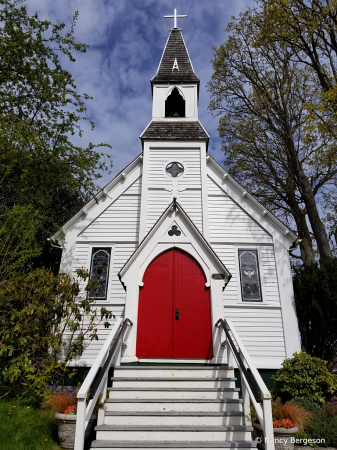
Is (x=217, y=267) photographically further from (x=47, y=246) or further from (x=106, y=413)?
(x=47, y=246)

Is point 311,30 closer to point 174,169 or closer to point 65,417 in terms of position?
point 174,169

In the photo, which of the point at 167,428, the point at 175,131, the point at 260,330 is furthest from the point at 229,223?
the point at 167,428

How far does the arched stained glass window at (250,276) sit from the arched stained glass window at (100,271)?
4.17m

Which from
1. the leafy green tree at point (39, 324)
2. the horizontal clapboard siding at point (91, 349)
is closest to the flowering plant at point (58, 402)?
the leafy green tree at point (39, 324)

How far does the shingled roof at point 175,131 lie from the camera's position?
445 inches

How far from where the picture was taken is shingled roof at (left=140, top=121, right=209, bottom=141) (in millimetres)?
11305

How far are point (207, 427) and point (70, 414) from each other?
235 centimetres

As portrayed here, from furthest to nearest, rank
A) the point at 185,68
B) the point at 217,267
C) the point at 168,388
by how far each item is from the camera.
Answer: the point at 185,68 < the point at 217,267 < the point at 168,388

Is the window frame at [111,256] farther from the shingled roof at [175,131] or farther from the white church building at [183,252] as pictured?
the shingled roof at [175,131]

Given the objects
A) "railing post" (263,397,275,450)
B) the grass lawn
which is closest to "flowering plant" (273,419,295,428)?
"railing post" (263,397,275,450)

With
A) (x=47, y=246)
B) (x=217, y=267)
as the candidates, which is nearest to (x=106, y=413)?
(x=217, y=267)

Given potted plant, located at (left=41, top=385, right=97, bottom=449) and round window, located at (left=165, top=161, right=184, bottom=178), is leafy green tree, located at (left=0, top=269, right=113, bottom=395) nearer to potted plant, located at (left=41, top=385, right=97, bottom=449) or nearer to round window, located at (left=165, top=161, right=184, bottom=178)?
potted plant, located at (left=41, top=385, right=97, bottom=449)

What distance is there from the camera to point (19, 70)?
11602mm

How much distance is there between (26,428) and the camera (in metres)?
5.73
